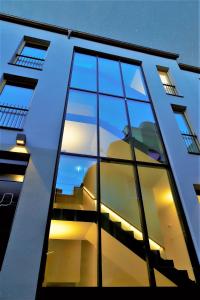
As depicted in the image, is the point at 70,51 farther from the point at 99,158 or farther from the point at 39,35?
the point at 99,158

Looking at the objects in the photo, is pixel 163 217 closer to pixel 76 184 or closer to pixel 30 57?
pixel 76 184

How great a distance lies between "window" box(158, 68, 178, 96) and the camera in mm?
8602

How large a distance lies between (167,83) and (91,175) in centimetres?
648

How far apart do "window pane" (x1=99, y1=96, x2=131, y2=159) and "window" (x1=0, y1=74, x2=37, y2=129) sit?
2.30 meters

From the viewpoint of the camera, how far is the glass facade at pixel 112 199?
3.79 meters

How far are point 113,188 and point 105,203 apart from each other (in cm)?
63

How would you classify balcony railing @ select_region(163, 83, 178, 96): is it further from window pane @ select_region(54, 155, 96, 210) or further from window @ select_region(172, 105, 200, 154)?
window pane @ select_region(54, 155, 96, 210)

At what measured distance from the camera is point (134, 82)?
8.15 metres

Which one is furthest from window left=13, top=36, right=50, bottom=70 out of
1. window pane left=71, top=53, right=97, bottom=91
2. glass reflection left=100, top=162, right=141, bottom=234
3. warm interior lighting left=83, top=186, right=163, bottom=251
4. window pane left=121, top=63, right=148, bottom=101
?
warm interior lighting left=83, top=186, right=163, bottom=251

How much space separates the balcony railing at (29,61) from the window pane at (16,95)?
1199 mm

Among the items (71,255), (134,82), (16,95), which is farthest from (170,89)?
(71,255)

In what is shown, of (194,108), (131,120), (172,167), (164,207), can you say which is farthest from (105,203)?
(194,108)

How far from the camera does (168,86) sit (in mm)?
8820

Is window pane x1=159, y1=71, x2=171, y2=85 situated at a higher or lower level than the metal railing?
higher
